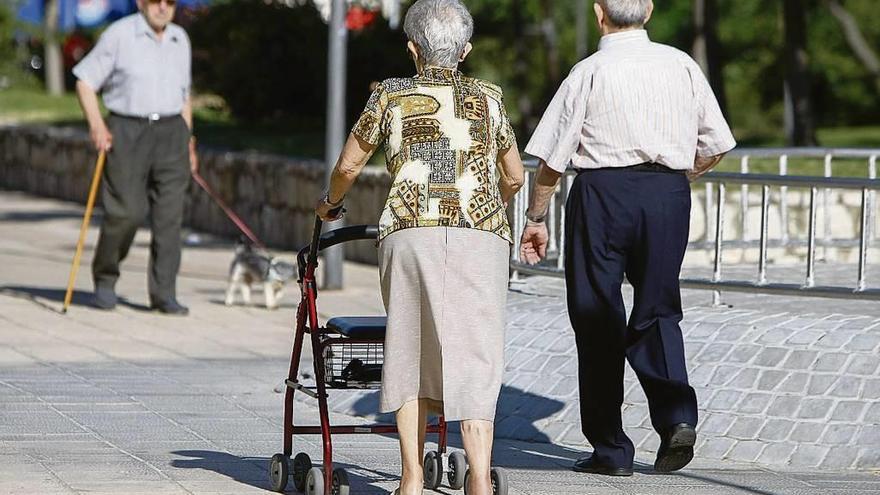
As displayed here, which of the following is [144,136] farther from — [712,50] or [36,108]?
[36,108]

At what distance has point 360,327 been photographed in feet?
19.9

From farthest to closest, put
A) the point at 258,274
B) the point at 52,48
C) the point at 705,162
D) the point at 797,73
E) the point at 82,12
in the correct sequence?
the point at 52,48
the point at 82,12
the point at 797,73
the point at 258,274
the point at 705,162

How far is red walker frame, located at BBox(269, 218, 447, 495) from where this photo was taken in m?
6.02

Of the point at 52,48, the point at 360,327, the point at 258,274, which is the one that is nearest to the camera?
the point at 360,327

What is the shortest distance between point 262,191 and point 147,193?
18.5 ft

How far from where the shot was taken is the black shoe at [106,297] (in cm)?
1148

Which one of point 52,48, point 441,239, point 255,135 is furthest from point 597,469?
point 52,48

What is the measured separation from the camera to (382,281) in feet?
18.9

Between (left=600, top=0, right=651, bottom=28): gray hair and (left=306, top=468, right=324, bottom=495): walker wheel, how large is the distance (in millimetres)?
1925

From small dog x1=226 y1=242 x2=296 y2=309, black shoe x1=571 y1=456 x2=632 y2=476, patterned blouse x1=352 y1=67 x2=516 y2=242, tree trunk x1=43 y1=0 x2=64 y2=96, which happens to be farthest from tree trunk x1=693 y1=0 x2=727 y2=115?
tree trunk x1=43 y1=0 x2=64 y2=96

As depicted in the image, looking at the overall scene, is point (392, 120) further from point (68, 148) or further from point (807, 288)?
point (68, 148)

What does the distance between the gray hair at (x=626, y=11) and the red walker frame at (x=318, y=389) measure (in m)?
1.21

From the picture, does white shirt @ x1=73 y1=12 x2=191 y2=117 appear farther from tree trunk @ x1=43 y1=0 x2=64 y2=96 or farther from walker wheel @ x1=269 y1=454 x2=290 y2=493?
tree trunk @ x1=43 y1=0 x2=64 y2=96

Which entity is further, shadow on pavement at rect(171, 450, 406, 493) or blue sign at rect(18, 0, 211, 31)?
blue sign at rect(18, 0, 211, 31)
